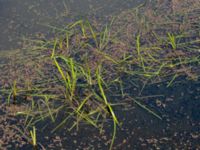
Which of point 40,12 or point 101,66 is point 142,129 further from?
point 40,12

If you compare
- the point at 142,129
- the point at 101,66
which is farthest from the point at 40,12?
the point at 142,129

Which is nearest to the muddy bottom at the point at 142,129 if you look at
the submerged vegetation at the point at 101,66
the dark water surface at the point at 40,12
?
the submerged vegetation at the point at 101,66

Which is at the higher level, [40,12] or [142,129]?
[40,12]

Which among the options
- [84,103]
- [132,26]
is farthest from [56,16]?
[84,103]

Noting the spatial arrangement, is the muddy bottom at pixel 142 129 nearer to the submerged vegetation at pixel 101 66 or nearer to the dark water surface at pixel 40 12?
the submerged vegetation at pixel 101 66

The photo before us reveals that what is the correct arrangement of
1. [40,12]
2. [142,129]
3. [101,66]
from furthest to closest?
[40,12]
[101,66]
[142,129]

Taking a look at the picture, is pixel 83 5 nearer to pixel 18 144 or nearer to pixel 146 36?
pixel 146 36
